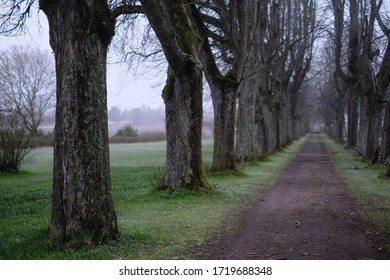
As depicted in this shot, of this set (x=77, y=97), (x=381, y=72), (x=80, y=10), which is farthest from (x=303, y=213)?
(x=381, y=72)

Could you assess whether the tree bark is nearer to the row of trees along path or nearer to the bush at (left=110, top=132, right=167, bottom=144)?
the row of trees along path

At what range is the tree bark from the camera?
1132 centimetres

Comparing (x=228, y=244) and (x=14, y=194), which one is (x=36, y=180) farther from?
(x=228, y=244)

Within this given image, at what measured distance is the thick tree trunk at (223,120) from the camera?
16.5 m

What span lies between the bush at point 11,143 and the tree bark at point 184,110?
40.4 ft

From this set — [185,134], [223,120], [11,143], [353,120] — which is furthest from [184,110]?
[353,120]

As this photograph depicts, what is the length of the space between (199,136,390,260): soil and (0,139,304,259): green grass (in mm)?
450

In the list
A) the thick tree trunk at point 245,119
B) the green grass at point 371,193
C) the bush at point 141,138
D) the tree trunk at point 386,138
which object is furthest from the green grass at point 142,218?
the bush at point 141,138

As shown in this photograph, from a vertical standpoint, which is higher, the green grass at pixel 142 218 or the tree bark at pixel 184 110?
the tree bark at pixel 184 110

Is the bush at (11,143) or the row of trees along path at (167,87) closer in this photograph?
the row of trees along path at (167,87)

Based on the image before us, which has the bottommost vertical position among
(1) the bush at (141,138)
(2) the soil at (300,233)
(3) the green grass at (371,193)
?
(2) the soil at (300,233)

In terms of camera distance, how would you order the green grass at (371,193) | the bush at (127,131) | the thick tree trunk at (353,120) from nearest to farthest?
1. the green grass at (371,193)
2. the thick tree trunk at (353,120)
3. the bush at (127,131)

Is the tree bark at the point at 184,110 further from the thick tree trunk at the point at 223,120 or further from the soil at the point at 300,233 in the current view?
the thick tree trunk at the point at 223,120

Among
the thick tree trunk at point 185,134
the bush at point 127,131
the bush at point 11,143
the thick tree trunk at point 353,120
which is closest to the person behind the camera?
the thick tree trunk at point 185,134
